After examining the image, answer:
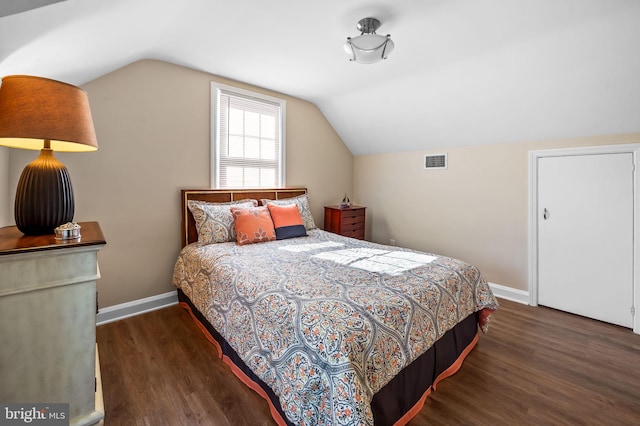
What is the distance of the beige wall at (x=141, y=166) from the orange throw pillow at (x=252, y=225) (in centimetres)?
65

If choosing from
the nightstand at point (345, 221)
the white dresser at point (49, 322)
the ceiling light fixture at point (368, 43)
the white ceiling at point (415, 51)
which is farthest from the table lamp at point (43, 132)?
the nightstand at point (345, 221)

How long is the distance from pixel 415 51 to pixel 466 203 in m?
1.88

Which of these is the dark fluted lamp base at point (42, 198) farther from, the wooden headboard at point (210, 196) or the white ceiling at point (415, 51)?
the wooden headboard at point (210, 196)

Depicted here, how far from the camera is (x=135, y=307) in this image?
108 inches

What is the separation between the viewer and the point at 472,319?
217 centimetres

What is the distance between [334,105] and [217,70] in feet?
5.28

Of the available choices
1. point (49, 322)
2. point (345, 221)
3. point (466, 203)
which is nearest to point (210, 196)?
point (345, 221)

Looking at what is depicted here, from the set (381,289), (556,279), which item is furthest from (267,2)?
(556,279)

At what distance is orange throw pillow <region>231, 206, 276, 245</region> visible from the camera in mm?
2812

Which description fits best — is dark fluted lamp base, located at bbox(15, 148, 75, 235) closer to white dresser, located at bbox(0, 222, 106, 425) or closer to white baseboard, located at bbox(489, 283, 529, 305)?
white dresser, located at bbox(0, 222, 106, 425)

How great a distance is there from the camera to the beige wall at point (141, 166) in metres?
2.52

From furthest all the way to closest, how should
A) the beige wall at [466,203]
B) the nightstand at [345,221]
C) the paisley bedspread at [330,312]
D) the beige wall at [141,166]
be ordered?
1. the nightstand at [345,221]
2. the beige wall at [466,203]
3. the beige wall at [141,166]
4. the paisley bedspread at [330,312]

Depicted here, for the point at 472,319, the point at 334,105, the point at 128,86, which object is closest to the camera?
the point at 472,319

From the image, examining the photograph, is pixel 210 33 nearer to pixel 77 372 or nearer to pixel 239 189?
pixel 239 189
